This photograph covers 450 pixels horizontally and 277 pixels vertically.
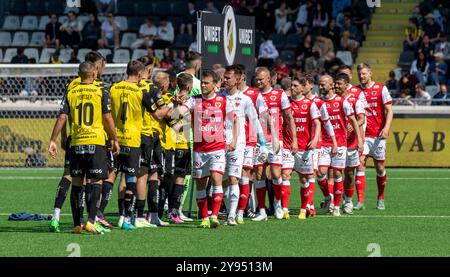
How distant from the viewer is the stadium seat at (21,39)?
107 feet

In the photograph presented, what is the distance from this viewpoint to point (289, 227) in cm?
1362

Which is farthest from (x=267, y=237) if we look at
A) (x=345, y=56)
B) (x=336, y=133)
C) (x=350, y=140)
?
(x=345, y=56)

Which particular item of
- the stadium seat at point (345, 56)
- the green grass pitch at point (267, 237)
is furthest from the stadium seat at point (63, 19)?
the green grass pitch at point (267, 237)

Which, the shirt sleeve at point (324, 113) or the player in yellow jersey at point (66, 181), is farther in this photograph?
the shirt sleeve at point (324, 113)

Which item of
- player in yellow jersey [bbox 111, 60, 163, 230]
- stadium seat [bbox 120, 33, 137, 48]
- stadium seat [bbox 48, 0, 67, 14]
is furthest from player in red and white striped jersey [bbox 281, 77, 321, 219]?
stadium seat [bbox 48, 0, 67, 14]

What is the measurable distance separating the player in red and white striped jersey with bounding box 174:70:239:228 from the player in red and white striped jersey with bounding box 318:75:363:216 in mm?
2599

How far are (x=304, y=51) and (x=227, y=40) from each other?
1402cm

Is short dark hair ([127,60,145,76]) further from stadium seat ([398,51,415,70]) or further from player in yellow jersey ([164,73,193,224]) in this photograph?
stadium seat ([398,51,415,70])

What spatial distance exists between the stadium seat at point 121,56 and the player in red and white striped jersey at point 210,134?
56.8ft

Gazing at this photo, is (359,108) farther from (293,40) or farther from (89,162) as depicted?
(293,40)

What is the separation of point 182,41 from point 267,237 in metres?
19.2

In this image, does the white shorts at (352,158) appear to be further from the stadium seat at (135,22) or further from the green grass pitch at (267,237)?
the stadium seat at (135,22)

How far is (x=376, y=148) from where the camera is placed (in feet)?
55.3
